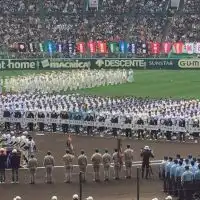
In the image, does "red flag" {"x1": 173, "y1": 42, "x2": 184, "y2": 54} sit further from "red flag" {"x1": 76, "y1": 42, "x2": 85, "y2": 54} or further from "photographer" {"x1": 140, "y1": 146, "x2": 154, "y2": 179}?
"photographer" {"x1": 140, "y1": 146, "x2": 154, "y2": 179}

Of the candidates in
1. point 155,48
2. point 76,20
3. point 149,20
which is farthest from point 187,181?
point 76,20

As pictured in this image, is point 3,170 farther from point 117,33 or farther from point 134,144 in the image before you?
point 117,33

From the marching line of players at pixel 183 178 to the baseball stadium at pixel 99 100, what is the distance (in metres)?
0.04

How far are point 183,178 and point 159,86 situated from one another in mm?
38702

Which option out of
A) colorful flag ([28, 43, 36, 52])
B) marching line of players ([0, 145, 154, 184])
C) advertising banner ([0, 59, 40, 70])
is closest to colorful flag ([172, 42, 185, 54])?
advertising banner ([0, 59, 40, 70])

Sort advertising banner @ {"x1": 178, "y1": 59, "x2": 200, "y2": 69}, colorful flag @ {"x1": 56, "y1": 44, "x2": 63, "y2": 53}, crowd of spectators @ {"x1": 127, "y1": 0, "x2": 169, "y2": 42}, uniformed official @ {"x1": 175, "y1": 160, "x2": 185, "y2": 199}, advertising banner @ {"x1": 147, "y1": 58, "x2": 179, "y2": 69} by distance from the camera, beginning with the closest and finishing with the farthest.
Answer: uniformed official @ {"x1": 175, "y1": 160, "x2": 185, "y2": 199}
advertising banner @ {"x1": 178, "y1": 59, "x2": 200, "y2": 69}
advertising banner @ {"x1": 147, "y1": 58, "x2": 179, "y2": 69}
colorful flag @ {"x1": 56, "y1": 44, "x2": 63, "y2": 53}
crowd of spectators @ {"x1": 127, "y1": 0, "x2": 169, "y2": 42}

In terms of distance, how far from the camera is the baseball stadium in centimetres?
2931

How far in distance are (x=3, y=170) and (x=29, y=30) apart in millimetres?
62152

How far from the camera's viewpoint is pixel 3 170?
29.9 m

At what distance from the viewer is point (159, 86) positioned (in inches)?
2525

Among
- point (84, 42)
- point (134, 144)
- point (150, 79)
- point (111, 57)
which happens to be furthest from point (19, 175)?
point (84, 42)

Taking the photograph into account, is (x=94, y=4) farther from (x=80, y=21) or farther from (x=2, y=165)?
(x=2, y=165)

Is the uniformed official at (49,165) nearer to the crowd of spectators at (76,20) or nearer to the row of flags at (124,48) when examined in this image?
the row of flags at (124,48)

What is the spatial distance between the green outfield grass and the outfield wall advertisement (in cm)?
69
